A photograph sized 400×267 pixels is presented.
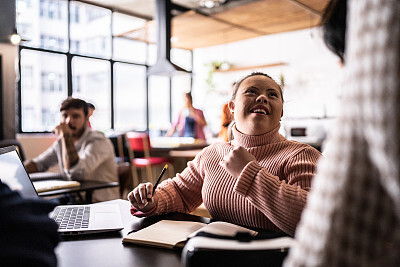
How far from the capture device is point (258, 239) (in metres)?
0.62

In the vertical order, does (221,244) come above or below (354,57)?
below

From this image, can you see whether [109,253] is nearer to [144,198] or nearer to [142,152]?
[144,198]

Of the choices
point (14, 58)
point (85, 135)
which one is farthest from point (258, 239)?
point (14, 58)

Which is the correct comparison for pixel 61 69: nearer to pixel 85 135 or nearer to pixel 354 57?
pixel 85 135

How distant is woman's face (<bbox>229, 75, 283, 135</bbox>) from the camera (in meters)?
1.22

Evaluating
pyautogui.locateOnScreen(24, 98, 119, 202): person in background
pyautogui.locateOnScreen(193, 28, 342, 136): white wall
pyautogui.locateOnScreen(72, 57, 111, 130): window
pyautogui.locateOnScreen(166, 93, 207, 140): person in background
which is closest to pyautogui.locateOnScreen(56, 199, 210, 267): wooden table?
pyautogui.locateOnScreen(24, 98, 119, 202): person in background

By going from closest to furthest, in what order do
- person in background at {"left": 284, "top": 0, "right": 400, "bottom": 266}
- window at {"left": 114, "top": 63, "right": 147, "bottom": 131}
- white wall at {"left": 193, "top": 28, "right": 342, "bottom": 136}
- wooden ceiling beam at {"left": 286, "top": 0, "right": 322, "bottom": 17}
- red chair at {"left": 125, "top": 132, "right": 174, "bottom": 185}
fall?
person in background at {"left": 284, "top": 0, "right": 400, "bottom": 266} → red chair at {"left": 125, "top": 132, "right": 174, "bottom": 185} → wooden ceiling beam at {"left": 286, "top": 0, "right": 322, "bottom": 17} → white wall at {"left": 193, "top": 28, "right": 342, "bottom": 136} → window at {"left": 114, "top": 63, "right": 147, "bottom": 131}

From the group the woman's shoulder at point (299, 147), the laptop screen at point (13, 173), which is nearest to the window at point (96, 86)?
the laptop screen at point (13, 173)

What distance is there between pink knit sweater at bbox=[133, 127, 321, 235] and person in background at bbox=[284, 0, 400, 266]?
550mm

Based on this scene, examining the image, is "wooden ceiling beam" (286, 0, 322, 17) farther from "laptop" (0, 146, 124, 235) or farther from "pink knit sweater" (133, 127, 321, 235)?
"laptop" (0, 146, 124, 235)

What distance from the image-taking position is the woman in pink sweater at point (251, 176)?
93 centimetres

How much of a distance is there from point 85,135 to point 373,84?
264 centimetres

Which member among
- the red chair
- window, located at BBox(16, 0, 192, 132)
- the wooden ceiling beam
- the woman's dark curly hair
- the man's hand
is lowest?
the red chair

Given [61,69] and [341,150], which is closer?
[341,150]
